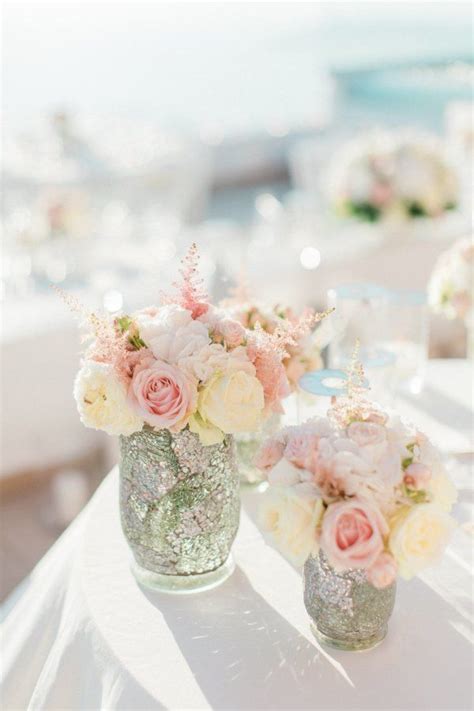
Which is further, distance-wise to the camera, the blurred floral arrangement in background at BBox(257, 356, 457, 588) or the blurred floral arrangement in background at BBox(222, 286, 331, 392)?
the blurred floral arrangement in background at BBox(222, 286, 331, 392)

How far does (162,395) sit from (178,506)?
0.17 m

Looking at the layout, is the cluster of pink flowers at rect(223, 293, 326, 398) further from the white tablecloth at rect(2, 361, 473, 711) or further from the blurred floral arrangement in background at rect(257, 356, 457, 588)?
the blurred floral arrangement in background at rect(257, 356, 457, 588)

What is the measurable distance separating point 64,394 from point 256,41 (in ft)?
66.6

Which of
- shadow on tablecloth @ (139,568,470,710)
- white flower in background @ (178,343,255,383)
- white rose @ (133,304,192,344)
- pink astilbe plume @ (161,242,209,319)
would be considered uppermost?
pink astilbe plume @ (161,242,209,319)

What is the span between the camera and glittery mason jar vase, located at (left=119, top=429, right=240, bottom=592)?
1.03 meters

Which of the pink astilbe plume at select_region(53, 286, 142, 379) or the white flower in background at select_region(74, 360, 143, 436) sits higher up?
the pink astilbe plume at select_region(53, 286, 142, 379)

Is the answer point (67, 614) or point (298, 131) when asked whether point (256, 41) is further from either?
point (67, 614)

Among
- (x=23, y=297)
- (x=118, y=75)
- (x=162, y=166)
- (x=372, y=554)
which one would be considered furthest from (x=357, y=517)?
(x=118, y=75)

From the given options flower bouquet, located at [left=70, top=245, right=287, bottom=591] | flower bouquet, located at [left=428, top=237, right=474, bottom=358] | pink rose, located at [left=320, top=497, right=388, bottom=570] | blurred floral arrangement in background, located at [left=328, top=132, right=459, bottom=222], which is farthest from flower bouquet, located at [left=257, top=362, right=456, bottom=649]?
blurred floral arrangement in background, located at [left=328, top=132, right=459, bottom=222]

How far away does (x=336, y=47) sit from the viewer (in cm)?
1802

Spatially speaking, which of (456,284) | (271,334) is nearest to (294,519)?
(271,334)

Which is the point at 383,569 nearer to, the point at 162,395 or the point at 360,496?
the point at 360,496

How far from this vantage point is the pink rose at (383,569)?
846 millimetres

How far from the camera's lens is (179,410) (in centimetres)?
95
